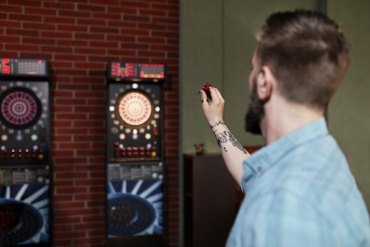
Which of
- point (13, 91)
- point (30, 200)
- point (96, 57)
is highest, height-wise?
point (96, 57)

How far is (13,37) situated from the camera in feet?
11.3

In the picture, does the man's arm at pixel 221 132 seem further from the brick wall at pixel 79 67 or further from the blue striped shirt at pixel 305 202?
the brick wall at pixel 79 67

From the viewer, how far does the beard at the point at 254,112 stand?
983 millimetres

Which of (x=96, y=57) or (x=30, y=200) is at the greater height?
(x=96, y=57)

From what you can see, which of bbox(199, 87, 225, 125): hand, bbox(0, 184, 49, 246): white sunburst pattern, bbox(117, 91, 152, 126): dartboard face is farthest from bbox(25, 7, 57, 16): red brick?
bbox(199, 87, 225, 125): hand

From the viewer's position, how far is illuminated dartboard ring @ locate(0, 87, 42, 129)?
2982mm

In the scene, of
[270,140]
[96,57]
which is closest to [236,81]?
[96,57]

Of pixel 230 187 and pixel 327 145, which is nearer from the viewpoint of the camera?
pixel 327 145

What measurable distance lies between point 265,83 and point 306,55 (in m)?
0.11

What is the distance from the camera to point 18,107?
9.84ft

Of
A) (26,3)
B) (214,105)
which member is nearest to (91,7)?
(26,3)

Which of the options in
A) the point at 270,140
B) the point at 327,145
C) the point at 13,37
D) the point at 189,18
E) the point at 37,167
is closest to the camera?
the point at 327,145

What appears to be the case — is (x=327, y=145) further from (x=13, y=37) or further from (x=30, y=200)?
(x=13, y=37)

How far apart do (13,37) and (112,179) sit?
155cm
